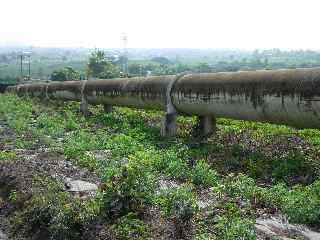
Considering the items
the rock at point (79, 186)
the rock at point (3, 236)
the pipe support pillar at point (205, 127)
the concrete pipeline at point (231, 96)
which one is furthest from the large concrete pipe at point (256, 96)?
the rock at point (3, 236)

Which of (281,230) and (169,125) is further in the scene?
(169,125)

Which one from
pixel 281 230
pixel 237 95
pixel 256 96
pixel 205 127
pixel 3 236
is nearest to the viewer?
pixel 281 230

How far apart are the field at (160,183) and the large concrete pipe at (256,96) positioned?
0.67m

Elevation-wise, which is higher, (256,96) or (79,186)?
(256,96)

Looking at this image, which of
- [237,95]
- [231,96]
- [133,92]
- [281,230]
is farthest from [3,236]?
[133,92]

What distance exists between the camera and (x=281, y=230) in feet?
19.8

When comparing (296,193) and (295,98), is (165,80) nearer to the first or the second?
(295,98)

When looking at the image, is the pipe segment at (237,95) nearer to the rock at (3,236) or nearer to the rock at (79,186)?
the rock at (79,186)

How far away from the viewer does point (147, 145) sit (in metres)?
11.4

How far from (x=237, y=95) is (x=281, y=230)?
4.76 metres

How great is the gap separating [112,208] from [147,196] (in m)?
0.50

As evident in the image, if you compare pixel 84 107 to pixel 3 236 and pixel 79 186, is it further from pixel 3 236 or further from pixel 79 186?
pixel 3 236

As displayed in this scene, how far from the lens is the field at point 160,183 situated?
6027 millimetres

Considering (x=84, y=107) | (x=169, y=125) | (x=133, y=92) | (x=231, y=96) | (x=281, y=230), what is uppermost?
(x=231, y=96)
